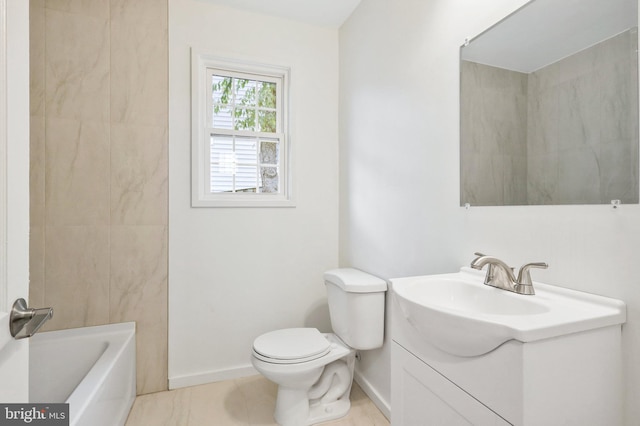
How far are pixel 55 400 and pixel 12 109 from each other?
1.73m

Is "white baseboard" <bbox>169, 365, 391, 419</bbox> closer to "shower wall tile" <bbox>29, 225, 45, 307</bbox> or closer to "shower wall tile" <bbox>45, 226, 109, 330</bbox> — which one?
"shower wall tile" <bbox>45, 226, 109, 330</bbox>

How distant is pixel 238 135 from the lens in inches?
91.7

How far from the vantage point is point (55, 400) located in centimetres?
163

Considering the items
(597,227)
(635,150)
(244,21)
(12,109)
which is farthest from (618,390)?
(244,21)

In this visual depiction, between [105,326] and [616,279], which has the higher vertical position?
[616,279]

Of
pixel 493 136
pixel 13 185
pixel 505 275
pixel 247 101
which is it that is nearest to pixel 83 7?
pixel 247 101

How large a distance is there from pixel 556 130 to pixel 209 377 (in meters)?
2.34

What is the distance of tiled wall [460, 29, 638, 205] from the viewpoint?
818mm

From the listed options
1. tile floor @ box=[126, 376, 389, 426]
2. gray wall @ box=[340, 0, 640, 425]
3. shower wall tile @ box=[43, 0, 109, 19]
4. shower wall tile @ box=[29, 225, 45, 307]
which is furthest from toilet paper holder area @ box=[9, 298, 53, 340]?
shower wall tile @ box=[43, 0, 109, 19]

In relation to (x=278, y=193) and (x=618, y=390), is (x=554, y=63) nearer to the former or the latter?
(x=618, y=390)

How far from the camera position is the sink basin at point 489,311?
2.30 ft

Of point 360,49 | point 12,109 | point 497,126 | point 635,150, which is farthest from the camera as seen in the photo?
point 360,49

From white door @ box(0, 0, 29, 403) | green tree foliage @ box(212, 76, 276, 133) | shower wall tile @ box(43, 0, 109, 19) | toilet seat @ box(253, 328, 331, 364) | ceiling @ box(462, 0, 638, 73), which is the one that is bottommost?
toilet seat @ box(253, 328, 331, 364)

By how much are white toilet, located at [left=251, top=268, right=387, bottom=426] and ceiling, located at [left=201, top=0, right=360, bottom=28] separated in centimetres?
184
